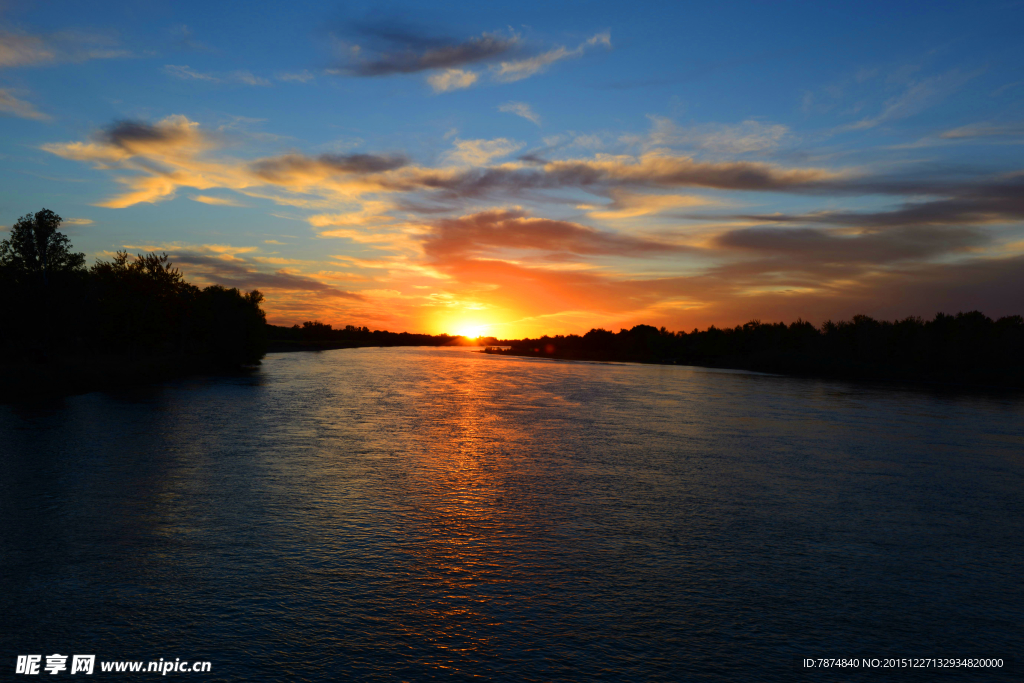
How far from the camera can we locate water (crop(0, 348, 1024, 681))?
982 cm

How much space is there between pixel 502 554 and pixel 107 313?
83.1 meters

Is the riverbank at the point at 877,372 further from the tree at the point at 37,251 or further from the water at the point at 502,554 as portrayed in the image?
the tree at the point at 37,251

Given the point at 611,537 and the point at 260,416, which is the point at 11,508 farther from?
the point at 260,416

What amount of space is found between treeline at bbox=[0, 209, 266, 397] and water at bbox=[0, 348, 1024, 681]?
3382 cm

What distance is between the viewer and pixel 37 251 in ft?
202

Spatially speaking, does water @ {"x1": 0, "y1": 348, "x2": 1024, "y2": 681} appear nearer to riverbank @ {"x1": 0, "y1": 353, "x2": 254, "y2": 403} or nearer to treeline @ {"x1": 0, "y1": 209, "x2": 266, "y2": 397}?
riverbank @ {"x1": 0, "y1": 353, "x2": 254, "y2": 403}

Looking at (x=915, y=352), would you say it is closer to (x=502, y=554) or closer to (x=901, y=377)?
(x=901, y=377)

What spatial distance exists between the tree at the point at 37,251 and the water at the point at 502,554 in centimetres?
3849

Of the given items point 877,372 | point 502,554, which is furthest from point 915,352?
point 502,554

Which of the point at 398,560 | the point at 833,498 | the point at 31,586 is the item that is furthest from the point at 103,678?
the point at 833,498

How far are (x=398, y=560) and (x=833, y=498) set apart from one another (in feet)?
50.4

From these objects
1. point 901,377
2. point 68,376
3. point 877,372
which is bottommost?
point 68,376

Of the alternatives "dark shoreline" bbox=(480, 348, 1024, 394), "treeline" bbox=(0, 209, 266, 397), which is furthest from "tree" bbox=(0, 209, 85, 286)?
"dark shoreline" bbox=(480, 348, 1024, 394)

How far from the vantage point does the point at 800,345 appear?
188 m
